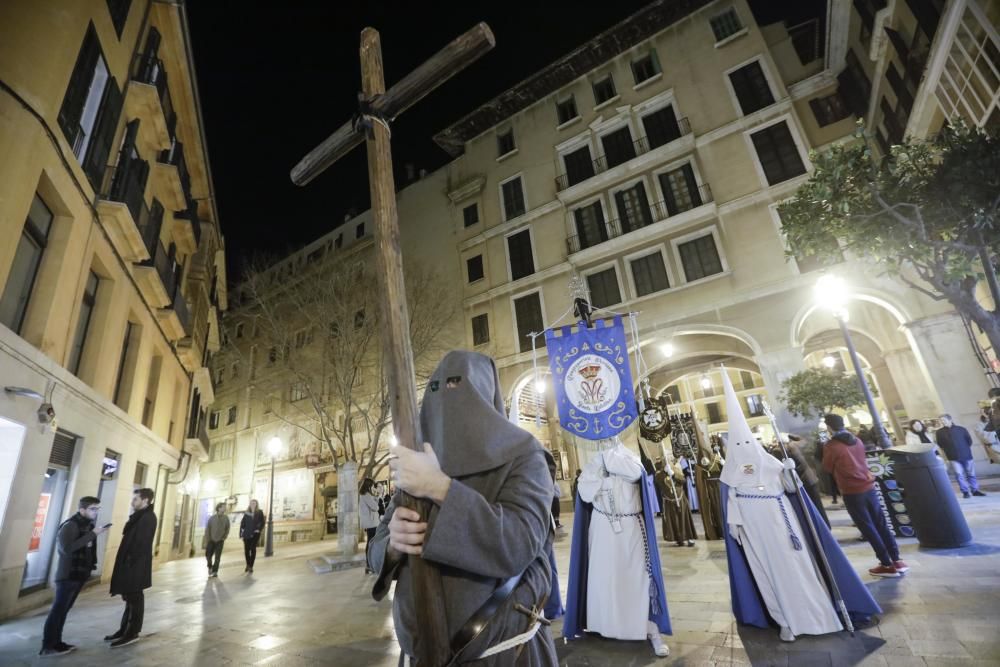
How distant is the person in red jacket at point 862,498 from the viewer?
543 centimetres

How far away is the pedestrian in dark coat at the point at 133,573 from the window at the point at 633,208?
17766 mm

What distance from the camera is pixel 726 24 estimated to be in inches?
749

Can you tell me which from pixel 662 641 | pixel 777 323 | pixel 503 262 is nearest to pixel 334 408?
pixel 503 262

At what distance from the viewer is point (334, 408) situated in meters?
23.8

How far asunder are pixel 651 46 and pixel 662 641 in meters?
23.7

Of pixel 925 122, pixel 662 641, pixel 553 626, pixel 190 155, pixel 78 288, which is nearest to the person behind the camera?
pixel 662 641

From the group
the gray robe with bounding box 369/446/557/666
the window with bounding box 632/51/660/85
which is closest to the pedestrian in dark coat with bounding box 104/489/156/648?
the gray robe with bounding box 369/446/557/666

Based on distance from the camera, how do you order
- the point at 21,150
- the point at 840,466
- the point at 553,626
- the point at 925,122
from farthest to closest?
the point at 925,122 < the point at 21,150 < the point at 840,466 < the point at 553,626

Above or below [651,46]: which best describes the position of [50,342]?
below

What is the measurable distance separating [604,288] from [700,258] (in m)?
3.83

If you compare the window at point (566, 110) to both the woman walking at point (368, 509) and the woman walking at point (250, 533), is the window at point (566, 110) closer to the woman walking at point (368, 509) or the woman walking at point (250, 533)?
the woman walking at point (368, 509)

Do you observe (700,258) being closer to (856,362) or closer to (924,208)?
(856,362)

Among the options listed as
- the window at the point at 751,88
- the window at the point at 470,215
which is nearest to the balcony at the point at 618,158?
the window at the point at 751,88

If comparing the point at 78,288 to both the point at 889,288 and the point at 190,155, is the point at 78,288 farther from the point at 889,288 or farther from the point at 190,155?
the point at 889,288
